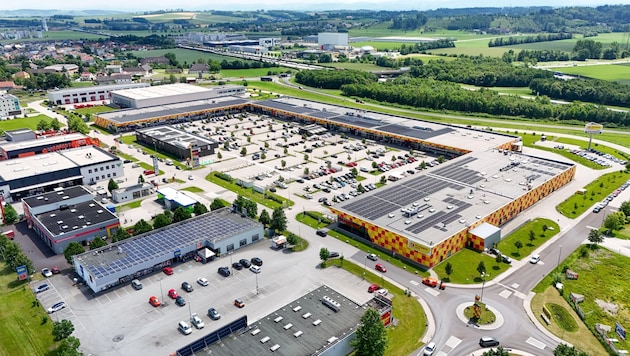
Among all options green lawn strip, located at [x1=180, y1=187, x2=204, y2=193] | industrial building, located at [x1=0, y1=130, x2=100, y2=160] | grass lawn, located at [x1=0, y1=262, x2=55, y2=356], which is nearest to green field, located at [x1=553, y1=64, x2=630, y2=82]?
green lawn strip, located at [x1=180, y1=187, x2=204, y2=193]

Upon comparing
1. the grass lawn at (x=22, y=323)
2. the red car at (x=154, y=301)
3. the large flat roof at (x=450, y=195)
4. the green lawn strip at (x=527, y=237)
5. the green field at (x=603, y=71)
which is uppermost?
the green field at (x=603, y=71)

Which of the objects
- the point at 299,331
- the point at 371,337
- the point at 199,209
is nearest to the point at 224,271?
the point at 199,209

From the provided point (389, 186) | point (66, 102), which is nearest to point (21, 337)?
point (389, 186)

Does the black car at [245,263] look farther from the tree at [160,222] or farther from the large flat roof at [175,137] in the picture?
the large flat roof at [175,137]

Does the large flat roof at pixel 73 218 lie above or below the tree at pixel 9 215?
above

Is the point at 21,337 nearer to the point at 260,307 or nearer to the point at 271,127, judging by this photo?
the point at 260,307

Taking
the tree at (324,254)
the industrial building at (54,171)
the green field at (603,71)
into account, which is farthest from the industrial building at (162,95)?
the green field at (603,71)

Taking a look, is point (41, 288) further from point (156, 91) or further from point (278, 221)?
point (156, 91)
